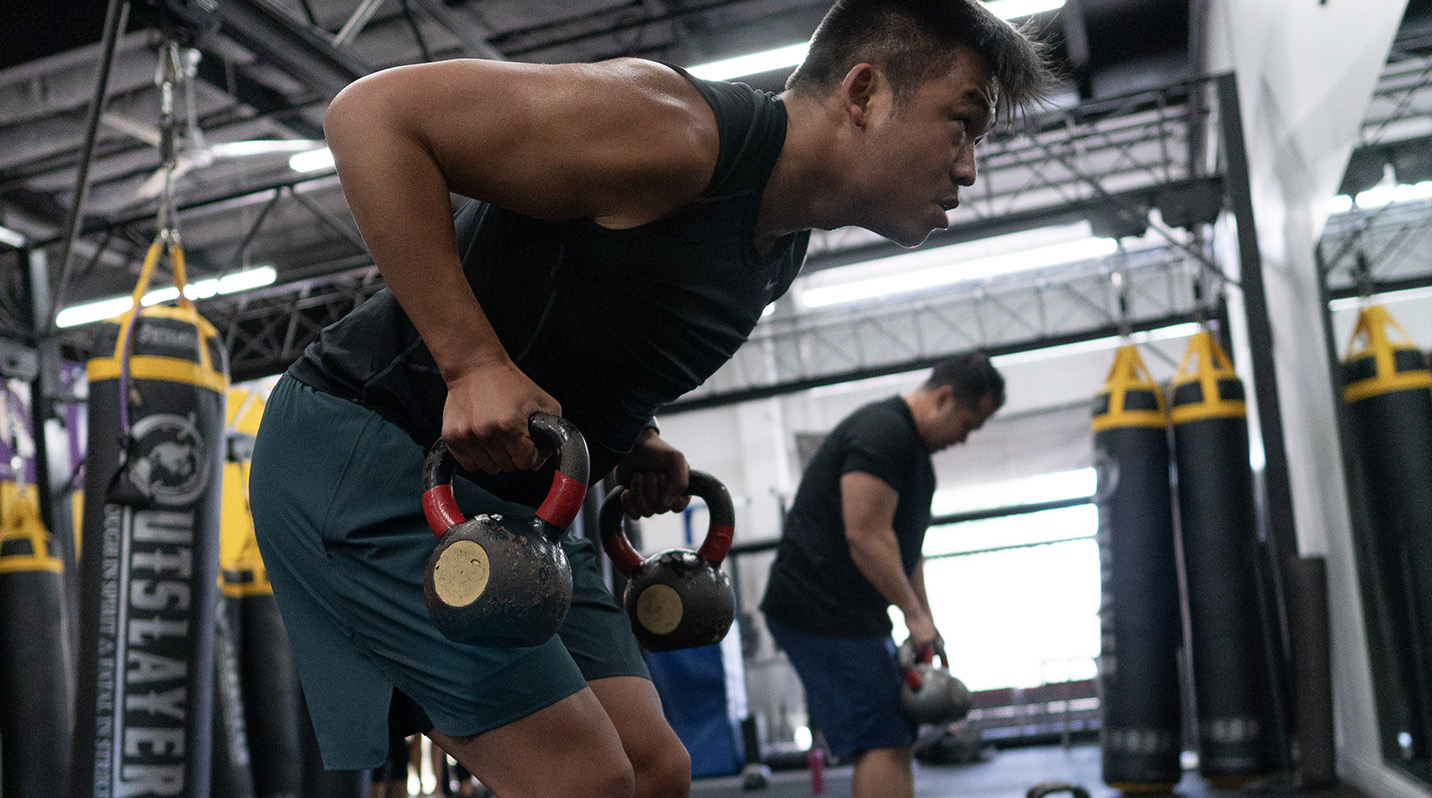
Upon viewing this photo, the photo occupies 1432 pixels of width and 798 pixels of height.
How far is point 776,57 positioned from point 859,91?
5.32 metres

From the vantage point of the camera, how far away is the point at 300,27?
5.01 m

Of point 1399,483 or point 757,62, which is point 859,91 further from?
point 757,62

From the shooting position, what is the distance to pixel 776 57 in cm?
628

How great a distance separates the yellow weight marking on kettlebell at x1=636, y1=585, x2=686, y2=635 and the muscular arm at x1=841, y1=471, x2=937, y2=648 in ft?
4.41

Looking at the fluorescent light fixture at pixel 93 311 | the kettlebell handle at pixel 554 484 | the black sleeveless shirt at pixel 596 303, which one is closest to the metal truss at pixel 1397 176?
the black sleeveless shirt at pixel 596 303

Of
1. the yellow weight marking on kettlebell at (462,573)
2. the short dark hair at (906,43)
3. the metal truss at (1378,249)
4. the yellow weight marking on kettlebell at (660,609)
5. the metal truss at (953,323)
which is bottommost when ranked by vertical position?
the yellow weight marking on kettlebell at (660,609)

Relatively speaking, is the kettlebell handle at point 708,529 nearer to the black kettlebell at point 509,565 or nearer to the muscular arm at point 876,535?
the black kettlebell at point 509,565

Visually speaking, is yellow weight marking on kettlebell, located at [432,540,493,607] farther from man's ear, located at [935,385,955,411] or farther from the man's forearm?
man's ear, located at [935,385,955,411]

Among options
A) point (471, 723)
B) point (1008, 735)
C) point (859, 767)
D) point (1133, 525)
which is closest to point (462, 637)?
point (471, 723)

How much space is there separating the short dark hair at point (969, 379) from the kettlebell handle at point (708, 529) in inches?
55.5

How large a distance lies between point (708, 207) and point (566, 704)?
0.49 m

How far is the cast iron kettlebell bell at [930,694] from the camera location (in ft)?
9.16

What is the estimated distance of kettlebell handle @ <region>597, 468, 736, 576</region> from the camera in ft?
5.17

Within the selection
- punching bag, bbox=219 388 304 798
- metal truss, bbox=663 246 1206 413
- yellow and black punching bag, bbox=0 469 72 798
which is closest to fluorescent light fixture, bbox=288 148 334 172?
punching bag, bbox=219 388 304 798
